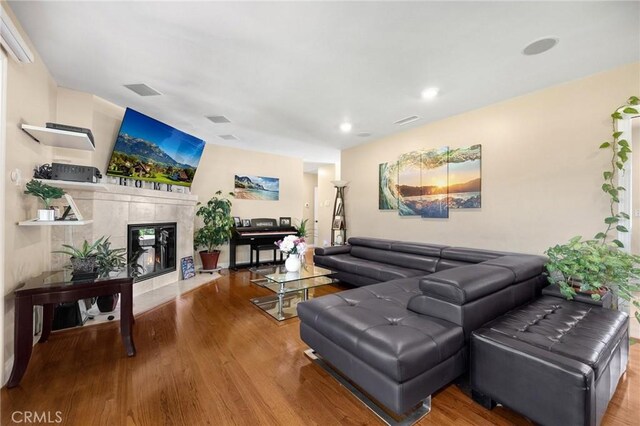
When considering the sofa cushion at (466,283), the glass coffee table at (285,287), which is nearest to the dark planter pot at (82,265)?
the glass coffee table at (285,287)

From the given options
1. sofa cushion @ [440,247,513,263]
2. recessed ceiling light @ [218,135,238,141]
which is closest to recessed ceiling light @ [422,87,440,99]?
sofa cushion @ [440,247,513,263]

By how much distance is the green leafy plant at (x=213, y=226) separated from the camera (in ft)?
16.2

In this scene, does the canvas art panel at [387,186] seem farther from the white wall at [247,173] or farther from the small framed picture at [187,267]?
the small framed picture at [187,267]

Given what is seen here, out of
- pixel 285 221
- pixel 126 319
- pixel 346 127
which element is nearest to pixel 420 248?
pixel 346 127

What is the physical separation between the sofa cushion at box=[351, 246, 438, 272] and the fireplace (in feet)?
10.2

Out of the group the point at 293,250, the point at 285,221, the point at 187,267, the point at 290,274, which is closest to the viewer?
the point at 290,274

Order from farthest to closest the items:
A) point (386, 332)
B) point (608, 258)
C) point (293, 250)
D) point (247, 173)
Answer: point (247, 173)
point (293, 250)
point (608, 258)
point (386, 332)

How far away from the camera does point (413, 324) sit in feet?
5.45

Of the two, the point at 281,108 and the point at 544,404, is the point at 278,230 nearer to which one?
the point at 281,108

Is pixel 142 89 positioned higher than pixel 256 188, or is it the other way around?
pixel 142 89

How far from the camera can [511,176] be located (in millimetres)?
3172

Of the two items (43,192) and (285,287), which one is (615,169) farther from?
(43,192)

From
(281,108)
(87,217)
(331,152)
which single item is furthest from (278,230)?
(87,217)

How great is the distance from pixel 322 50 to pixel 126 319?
284 cm
